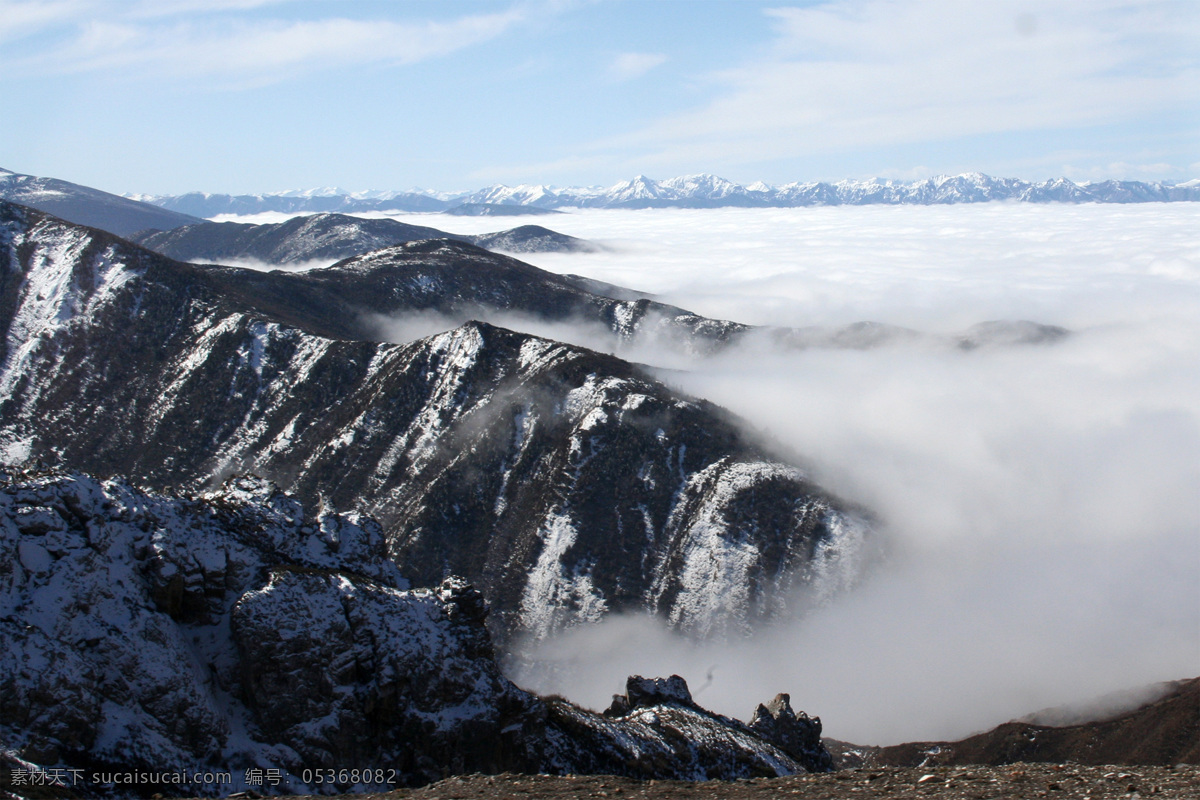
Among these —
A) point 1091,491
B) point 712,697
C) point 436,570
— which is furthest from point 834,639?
point 1091,491

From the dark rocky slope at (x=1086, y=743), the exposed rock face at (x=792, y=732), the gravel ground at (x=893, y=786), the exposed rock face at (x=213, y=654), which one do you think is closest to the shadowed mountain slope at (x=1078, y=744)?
the dark rocky slope at (x=1086, y=743)

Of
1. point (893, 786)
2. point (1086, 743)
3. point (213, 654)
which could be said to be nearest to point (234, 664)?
point (213, 654)

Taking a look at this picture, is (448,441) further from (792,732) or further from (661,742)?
(661,742)

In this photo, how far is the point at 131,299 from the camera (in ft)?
503

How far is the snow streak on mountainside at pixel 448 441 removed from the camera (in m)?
111

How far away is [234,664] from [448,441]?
94.8 metres

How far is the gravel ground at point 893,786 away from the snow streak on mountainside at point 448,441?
→ 82491 millimetres

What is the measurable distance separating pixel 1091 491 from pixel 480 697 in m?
173

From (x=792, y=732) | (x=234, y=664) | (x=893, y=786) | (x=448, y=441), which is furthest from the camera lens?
(x=448, y=441)

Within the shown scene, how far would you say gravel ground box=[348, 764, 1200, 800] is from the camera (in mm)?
21125

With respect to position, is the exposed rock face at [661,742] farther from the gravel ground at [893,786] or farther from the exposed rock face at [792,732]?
the gravel ground at [893,786]

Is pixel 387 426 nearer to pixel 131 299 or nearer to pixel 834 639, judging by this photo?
pixel 131 299

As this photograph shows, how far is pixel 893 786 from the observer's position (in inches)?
918

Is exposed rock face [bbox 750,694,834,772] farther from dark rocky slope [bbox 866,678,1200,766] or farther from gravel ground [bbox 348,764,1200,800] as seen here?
dark rocky slope [bbox 866,678,1200,766]
